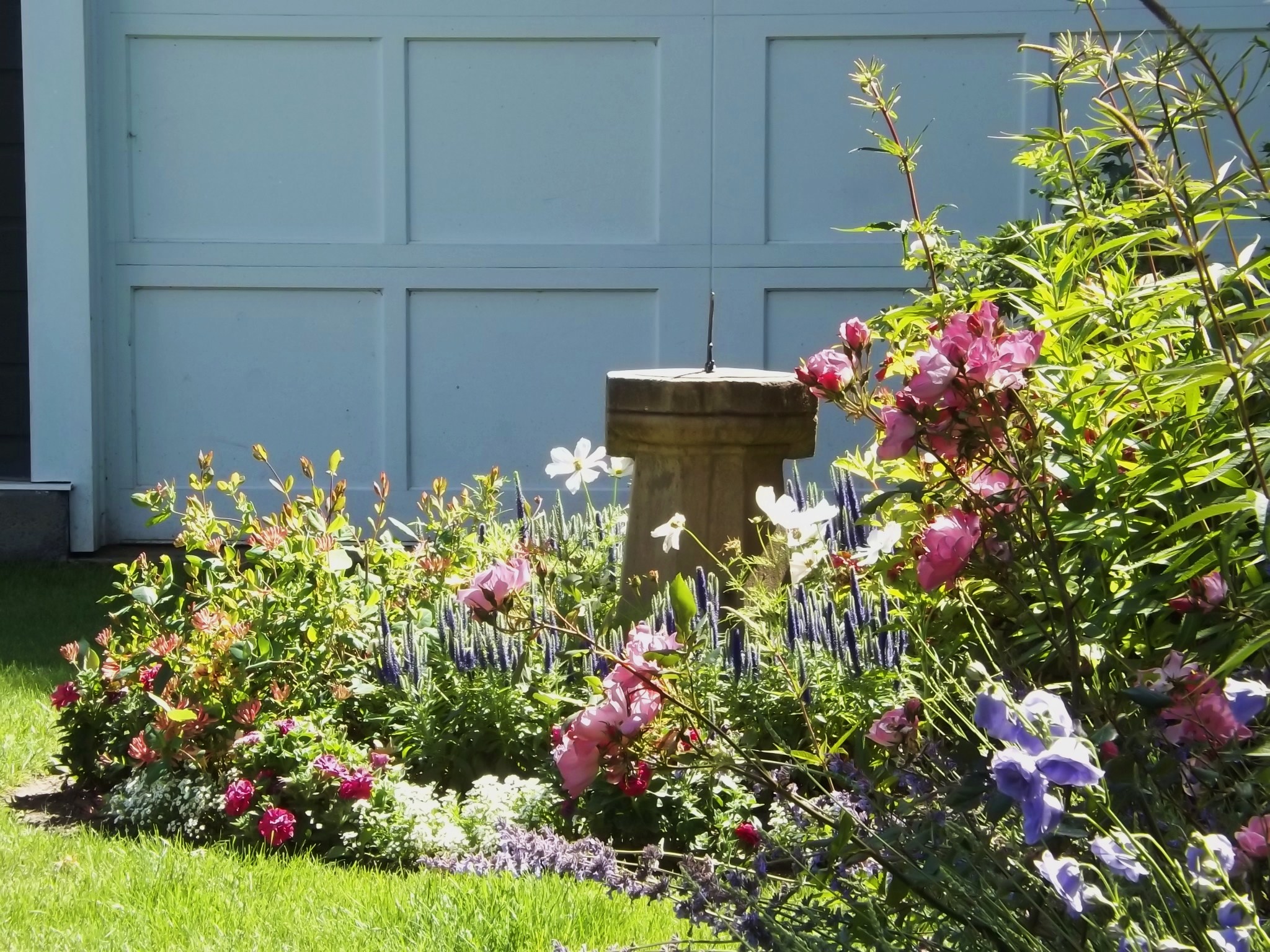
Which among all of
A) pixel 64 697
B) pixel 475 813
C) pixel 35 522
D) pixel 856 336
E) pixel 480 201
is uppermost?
pixel 480 201

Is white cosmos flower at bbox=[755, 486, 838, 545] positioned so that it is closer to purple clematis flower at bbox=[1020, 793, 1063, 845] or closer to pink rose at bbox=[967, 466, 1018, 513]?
pink rose at bbox=[967, 466, 1018, 513]

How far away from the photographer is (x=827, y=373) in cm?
174

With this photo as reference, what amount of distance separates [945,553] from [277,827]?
5.24 feet

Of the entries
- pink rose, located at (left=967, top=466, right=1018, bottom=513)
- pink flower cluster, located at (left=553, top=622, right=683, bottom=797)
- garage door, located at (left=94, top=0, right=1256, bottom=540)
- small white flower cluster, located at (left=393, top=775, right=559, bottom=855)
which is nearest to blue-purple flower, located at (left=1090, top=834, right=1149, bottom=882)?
pink flower cluster, located at (left=553, top=622, right=683, bottom=797)

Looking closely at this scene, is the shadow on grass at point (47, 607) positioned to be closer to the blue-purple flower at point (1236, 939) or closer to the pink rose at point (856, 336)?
the pink rose at point (856, 336)

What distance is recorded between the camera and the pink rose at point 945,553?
163 centimetres

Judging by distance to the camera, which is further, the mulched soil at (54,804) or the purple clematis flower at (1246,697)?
the mulched soil at (54,804)

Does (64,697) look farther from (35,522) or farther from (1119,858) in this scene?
(35,522)

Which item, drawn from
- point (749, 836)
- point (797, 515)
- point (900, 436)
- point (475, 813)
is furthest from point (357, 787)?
point (900, 436)

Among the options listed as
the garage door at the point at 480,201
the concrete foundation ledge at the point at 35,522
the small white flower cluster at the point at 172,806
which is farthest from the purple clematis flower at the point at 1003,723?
the concrete foundation ledge at the point at 35,522

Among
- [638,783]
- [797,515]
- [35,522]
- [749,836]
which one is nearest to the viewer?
[797,515]

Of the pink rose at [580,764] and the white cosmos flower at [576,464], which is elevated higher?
the white cosmos flower at [576,464]

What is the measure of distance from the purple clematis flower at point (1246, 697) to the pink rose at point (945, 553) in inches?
17.7

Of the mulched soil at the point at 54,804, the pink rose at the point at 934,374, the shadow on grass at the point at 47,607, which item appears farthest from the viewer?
the shadow on grass at the point at 47,607
